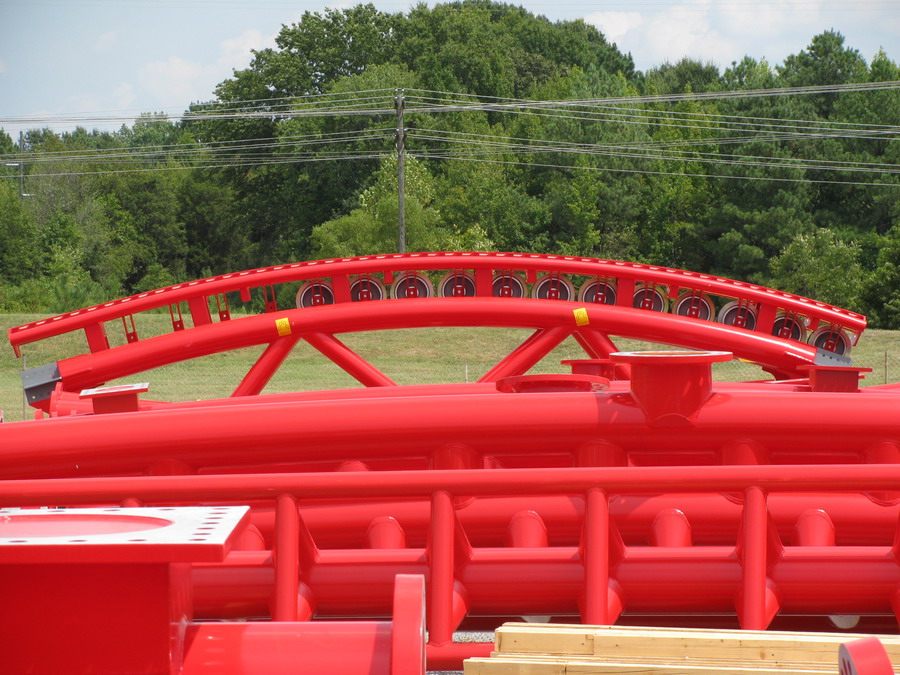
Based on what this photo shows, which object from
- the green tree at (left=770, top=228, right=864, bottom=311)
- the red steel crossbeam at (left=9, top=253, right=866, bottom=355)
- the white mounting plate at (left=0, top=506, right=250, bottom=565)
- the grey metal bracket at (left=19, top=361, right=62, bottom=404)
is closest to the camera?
the white mounting plate at (left=0, top=506, right=250, bottom=565)

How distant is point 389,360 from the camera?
25.8 m

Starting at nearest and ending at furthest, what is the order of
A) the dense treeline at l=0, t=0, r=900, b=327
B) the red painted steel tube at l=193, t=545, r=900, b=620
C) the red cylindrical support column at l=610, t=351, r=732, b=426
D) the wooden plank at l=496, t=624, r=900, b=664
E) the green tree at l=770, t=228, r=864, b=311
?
the wooden plank at l=496, t=624, r=900, b=664
the red painted steel tube at l=193, t=545, r=900, b=620
the red cylindrical support column at l=610, t=351, r=732, b=426
the green tree at l=770, t=228, r=864, b=311
the dense treeline at l=0, t=0, r=900, b=327

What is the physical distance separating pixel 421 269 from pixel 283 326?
98 centimetres

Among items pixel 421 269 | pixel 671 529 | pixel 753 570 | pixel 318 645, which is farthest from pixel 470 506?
pixel 421 269

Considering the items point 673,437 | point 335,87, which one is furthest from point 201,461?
point 335,87

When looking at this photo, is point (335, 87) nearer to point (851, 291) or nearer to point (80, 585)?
point (851, 291)

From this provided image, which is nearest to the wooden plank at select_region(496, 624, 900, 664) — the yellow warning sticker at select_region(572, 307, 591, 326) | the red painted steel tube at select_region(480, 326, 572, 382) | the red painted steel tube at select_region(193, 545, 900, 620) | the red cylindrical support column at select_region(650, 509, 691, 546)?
the red painted steel tube at select_region(193, 545, 900, 620)

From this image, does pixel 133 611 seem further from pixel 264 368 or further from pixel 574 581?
pixel 264 368

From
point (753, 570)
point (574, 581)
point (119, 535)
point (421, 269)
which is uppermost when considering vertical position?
point (421, 269)

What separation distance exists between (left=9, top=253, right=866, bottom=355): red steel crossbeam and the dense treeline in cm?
3131

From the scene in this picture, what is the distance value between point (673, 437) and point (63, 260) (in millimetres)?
52163

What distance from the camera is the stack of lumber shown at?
238cm

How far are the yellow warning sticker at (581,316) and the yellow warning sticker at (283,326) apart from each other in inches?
70.7

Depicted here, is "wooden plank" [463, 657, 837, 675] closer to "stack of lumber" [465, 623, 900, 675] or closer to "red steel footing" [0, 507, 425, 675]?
"stack of lumber" [465, 623, 900, 675]
